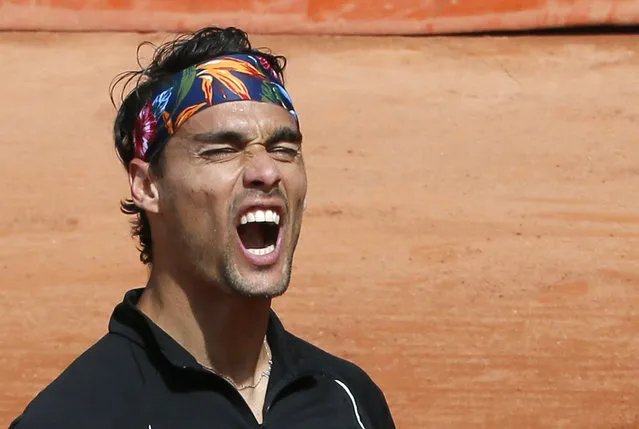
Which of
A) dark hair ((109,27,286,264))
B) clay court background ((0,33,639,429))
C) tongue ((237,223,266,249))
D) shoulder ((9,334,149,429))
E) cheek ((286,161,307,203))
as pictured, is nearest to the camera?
shoulder ((9,334,149,429))

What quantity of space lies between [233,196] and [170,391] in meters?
0.60

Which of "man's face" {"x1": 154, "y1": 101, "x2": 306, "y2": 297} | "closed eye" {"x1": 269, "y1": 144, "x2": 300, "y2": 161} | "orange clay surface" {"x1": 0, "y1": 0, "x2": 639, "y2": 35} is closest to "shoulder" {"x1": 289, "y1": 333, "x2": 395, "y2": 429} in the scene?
"man's face" {"x1": 154, "y1": 101, "x2": 306, "y2": 297}

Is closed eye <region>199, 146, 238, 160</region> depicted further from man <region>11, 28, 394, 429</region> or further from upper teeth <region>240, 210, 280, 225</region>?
upper teeth <region>240, 210, 280, 225</region>

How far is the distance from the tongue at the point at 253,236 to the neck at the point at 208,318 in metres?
0.21

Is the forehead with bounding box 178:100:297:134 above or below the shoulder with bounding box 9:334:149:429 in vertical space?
above

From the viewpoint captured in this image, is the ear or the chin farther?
the ear

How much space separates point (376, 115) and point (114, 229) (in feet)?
7.70

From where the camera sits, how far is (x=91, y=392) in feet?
11.5

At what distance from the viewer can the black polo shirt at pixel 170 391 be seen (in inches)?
137

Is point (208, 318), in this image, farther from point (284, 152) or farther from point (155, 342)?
point (284, 152)

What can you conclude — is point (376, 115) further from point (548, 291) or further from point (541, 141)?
point (548, 291)

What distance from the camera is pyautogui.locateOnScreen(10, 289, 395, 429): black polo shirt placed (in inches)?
137

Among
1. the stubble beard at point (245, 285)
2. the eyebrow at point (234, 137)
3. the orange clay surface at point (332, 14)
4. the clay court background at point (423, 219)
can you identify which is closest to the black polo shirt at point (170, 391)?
the stubble beard at point (245, 285)

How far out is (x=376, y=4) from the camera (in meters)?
11.0
